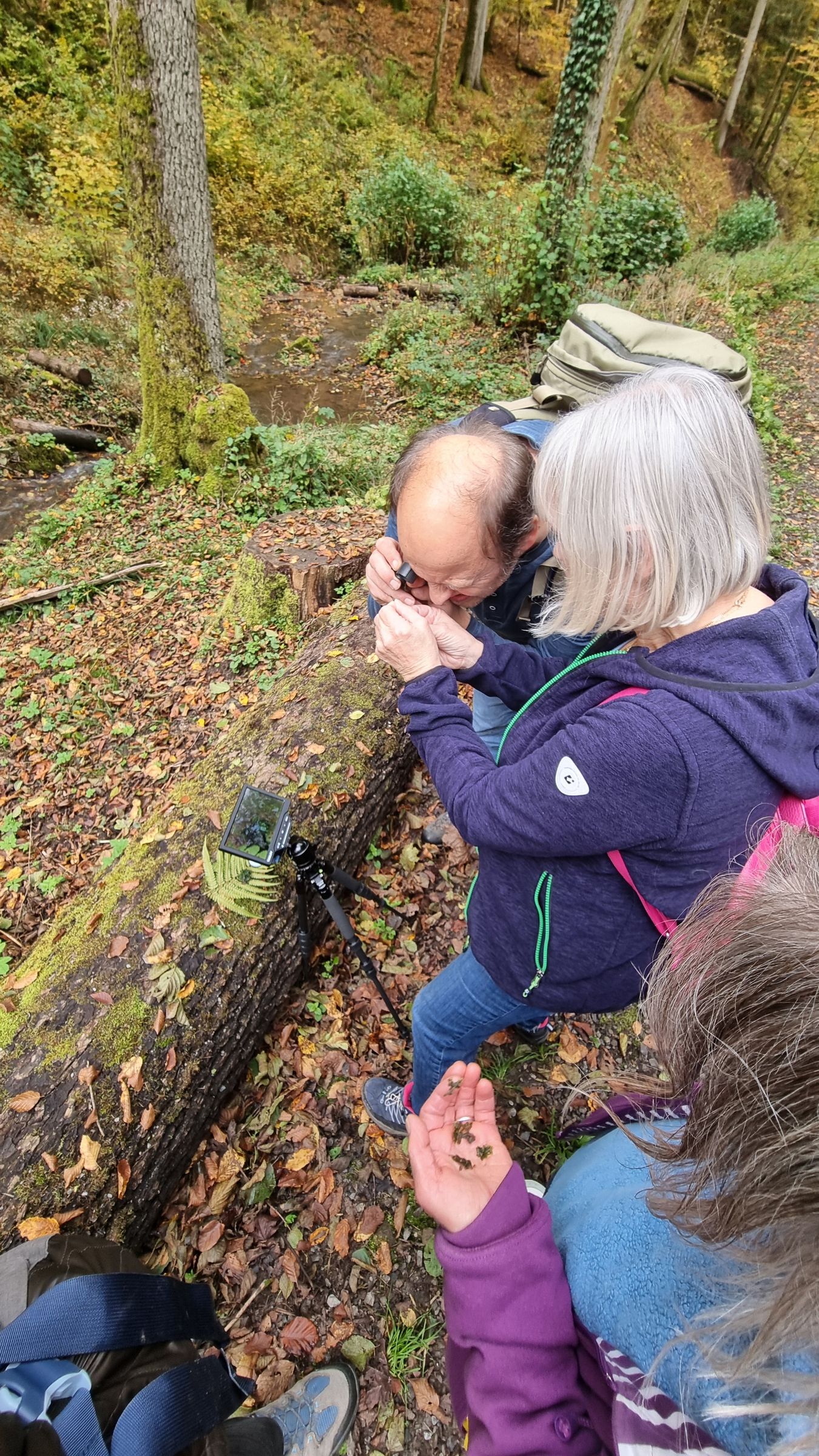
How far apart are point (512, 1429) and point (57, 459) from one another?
9822mm

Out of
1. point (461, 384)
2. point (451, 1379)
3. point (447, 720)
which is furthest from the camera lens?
point (461, 384)

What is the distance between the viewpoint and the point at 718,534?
1282 mm

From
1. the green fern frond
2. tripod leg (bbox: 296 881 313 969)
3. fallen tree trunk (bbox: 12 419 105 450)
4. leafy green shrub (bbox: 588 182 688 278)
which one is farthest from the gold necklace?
leafy green shrub (bbox: 588 182 688 278)

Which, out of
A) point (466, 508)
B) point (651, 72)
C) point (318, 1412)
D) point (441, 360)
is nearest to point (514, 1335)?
point (318, 1412)

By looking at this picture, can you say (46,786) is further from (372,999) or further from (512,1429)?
(512,1429)

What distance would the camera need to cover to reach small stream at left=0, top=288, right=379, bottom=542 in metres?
7.72

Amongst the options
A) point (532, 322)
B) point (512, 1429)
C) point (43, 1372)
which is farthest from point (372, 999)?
point (532, 322)

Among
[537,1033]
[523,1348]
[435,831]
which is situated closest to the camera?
[523,1348]

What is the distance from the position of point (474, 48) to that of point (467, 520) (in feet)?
96.9

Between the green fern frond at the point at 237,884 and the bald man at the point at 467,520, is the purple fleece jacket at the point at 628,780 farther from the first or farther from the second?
the green fern frond at the point at 237,884

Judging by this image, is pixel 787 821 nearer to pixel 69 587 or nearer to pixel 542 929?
pixel 542 929

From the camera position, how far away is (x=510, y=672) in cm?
223

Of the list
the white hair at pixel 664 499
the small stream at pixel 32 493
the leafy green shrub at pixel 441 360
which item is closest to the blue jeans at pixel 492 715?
the white hair at pixel 664 499

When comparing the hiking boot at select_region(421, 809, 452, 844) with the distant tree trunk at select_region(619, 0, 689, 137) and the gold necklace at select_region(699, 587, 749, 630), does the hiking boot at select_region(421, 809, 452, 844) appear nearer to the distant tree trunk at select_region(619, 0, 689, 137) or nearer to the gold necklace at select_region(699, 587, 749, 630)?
the gold necklace at select_region(699, 587, 749, 630)
